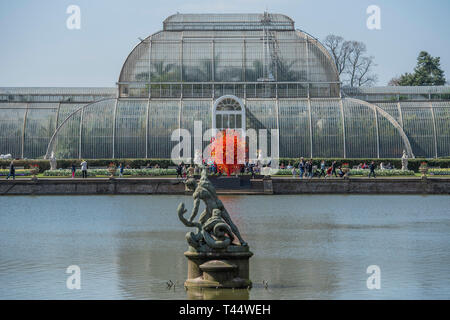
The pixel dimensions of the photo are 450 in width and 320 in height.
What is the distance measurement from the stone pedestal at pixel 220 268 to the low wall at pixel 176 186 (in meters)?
34.3

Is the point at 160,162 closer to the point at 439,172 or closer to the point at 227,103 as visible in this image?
the point at 227,103

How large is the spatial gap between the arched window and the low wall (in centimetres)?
2371

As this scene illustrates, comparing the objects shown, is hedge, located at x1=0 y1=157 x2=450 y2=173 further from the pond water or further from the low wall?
the pond water

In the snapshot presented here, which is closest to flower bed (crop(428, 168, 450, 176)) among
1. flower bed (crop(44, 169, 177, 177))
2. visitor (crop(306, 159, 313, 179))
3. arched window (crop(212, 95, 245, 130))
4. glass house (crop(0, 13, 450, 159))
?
glass house (crop(0, 13, 450, 159))

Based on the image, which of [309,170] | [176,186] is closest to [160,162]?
[309,170]

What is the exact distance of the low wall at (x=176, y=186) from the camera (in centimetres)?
5425

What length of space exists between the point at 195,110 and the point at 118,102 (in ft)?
26.8

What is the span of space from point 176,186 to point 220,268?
3499cm

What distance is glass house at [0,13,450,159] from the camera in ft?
250

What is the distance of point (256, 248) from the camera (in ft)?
91.7

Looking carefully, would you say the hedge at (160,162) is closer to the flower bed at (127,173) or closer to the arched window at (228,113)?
the flower bed at (127,173)

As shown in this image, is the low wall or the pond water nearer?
the pond water

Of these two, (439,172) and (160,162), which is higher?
(160,162)
